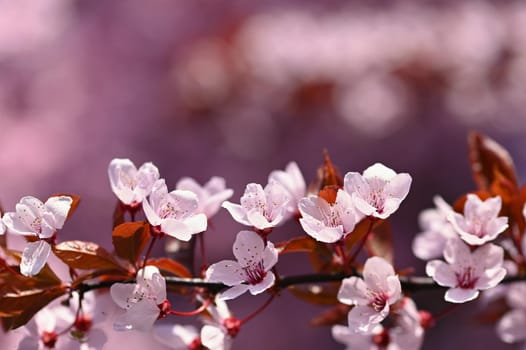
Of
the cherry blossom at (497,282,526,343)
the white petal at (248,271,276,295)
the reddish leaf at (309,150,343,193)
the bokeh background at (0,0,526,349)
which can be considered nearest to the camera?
the white petal at (248,271,276,295)

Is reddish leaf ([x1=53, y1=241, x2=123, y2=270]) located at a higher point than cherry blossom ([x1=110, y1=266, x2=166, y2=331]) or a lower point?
higher

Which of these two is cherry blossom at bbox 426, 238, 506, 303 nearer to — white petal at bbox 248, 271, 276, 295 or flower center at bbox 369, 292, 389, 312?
flower center at bbox 369, 292, 389, 312

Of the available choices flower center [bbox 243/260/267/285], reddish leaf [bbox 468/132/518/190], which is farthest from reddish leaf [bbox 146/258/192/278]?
reddish leaf [bbox 468/132/518/190]

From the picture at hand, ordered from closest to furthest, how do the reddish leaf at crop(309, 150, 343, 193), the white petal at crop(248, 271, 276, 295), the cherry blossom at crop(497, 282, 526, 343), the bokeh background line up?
the white petal at crop(248, 271, 276, 295) < the reddish leaf at crop(309, 150, 343, 193) < the cherry blossom at crop(497, 282, 526, 343) < the bokeh background

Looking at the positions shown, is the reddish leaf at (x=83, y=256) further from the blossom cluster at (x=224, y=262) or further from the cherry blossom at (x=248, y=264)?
the cherry blossom at (x=248, y=264)

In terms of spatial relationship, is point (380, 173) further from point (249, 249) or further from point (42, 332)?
point (42, 332)

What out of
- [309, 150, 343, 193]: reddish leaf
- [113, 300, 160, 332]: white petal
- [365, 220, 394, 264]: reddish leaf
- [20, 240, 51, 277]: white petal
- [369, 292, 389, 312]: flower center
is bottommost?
[365, 220, 394, 264]: reddish leaf

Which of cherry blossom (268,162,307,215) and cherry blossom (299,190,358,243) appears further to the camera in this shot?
cherry blossom (268,162,307,215)
